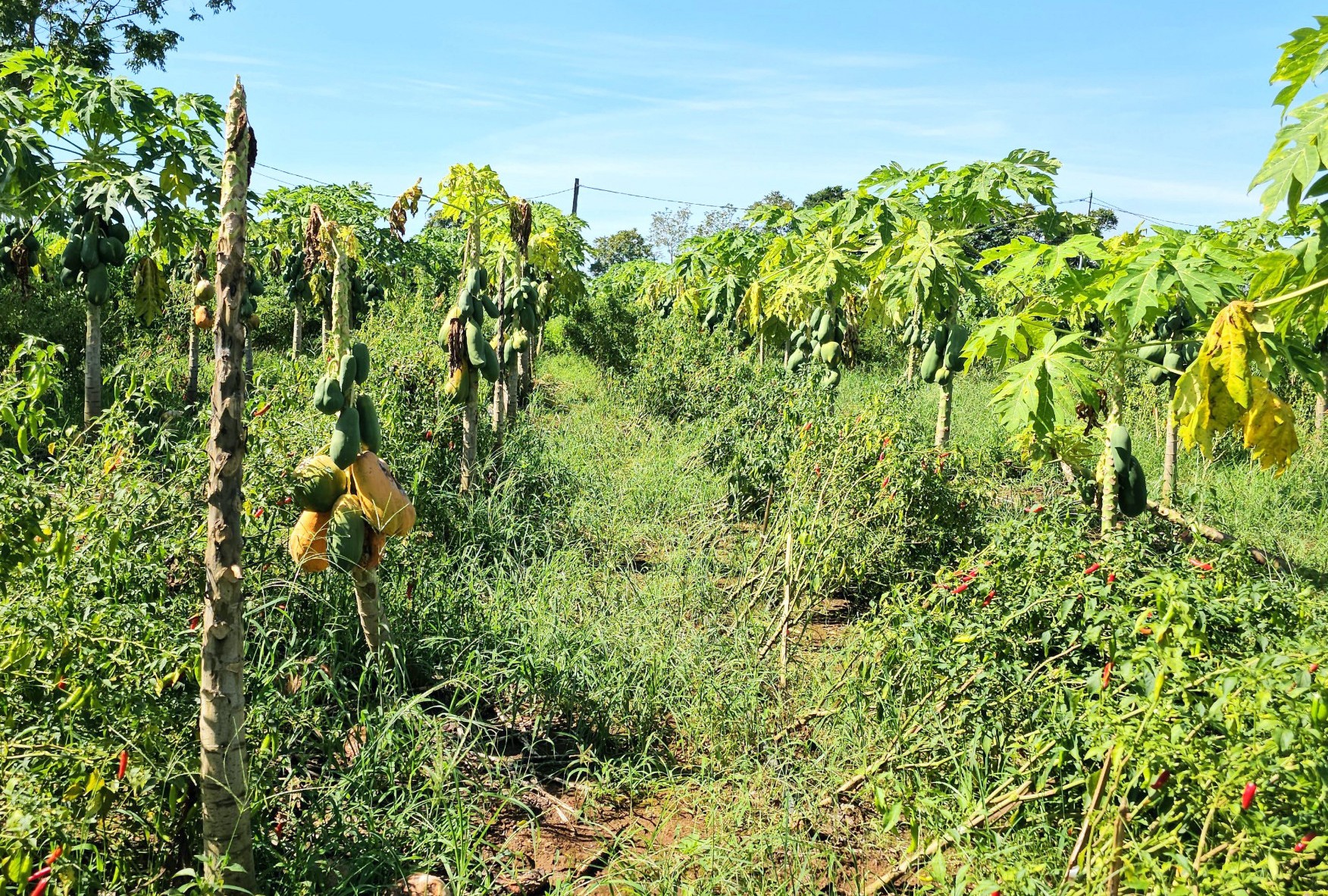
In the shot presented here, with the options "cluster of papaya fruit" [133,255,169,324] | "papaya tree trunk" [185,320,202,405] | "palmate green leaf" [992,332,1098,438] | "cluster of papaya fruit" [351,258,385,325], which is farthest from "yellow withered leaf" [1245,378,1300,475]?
"cluster of papaya fruit" [351,258,385,325]

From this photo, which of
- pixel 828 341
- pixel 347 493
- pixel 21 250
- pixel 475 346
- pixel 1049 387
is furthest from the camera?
pixel 828 341

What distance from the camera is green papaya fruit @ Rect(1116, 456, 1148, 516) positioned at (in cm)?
382

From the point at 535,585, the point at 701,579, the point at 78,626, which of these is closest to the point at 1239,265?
the point at 701,579

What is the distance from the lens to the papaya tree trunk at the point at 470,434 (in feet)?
18.0

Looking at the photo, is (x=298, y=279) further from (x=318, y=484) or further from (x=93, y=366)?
(x=318, y=484)

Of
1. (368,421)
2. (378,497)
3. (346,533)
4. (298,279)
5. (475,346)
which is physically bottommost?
(346,533)

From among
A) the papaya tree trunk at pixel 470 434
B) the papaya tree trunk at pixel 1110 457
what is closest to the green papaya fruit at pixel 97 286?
the papaya tree trunk at pixel 470 434

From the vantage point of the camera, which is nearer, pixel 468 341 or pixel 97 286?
pixel 468 341

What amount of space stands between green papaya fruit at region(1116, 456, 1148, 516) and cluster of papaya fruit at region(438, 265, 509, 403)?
332 centimetres

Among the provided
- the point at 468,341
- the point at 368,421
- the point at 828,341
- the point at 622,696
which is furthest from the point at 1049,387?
the point at 828,341

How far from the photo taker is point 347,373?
3.22 m

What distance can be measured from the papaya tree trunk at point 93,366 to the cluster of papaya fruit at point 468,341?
2.86 m

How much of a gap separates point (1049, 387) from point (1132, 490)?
0.65 meters

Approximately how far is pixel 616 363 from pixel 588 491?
8.81 meters
